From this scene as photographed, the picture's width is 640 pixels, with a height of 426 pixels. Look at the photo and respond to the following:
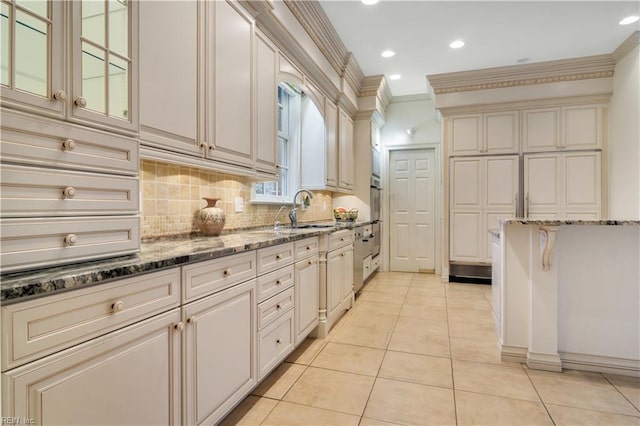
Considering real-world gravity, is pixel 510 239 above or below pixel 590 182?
below

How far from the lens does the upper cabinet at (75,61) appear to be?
0.89 metres

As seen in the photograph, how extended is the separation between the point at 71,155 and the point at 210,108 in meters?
0.99

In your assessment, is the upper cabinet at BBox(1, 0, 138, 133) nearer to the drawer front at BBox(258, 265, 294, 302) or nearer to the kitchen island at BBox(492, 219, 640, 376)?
the drawer front at BBox(258, 265, 294, 302)

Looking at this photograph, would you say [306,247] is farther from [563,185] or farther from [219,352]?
[563,185]

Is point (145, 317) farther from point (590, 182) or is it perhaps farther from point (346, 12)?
point (590, 182)

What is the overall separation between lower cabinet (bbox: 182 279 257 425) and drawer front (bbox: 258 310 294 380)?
8 centimetres

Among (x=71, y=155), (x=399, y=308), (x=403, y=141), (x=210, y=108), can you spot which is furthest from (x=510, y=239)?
(x=403, y=141)

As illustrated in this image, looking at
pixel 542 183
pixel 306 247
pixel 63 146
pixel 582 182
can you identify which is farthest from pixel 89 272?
pixel 582 182

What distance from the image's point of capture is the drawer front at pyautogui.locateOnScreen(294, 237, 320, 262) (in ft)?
7.78

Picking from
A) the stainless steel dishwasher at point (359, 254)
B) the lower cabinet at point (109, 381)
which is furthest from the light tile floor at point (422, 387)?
the stainless steel dishwasher at point (359, 254)

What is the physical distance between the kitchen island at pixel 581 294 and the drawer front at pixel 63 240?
2322mm

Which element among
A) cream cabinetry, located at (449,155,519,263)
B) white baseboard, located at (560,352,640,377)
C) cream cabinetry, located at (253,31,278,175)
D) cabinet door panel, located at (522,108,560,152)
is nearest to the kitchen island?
white baseboard, located at (560,352,640,377)

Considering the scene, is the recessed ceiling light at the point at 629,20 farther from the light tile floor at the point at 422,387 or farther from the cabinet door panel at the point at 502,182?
the light tile floor at the point at 422,387

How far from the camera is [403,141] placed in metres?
5.64
